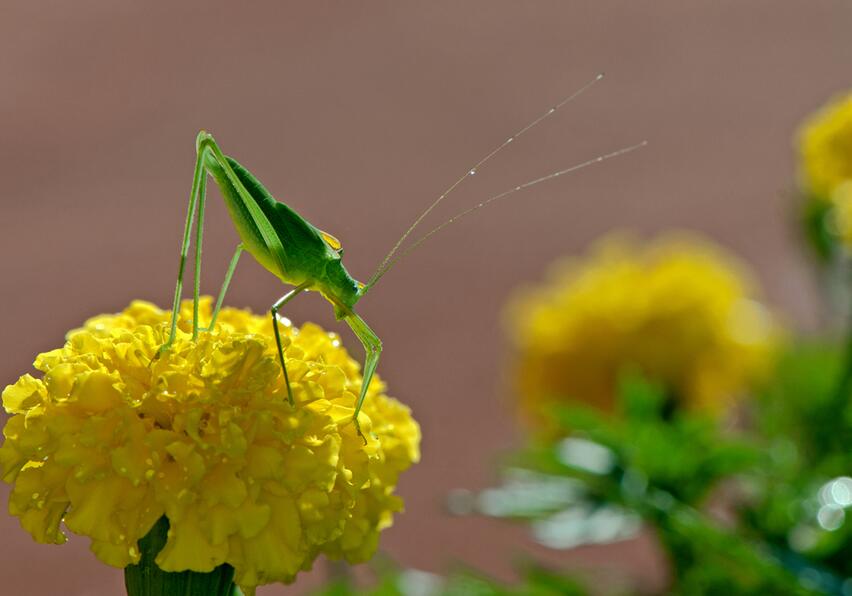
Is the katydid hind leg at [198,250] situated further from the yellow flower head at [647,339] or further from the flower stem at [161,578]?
the yellow flower head at [647,339]

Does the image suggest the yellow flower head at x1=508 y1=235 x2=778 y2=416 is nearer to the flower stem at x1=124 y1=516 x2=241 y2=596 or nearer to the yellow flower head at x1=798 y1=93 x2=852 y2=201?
the yellow flower head at x1=798 y1=93 x2=852 y2=201

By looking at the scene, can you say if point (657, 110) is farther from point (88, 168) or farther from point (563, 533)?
point (563, 533)

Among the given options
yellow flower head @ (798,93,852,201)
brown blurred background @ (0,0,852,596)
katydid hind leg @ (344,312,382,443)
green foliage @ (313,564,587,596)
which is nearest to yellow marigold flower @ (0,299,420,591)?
katydid hind leg @ (344,312,382,443)

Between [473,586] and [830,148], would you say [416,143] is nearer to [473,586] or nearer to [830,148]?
[830,148]

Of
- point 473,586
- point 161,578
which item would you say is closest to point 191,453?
point 161,578

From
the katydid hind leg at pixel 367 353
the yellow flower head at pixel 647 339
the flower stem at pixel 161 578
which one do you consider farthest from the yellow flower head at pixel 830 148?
the flower stem at pixel 161 578

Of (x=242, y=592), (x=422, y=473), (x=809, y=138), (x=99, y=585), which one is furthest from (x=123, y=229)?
(x=242, y=592)
